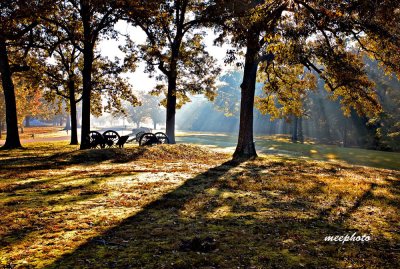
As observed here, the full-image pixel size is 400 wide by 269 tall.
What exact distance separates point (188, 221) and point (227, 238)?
1.19 metres

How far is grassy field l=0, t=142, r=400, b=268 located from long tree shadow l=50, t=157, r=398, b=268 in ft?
0.05

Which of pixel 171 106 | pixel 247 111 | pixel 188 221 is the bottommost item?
pixel 188 221

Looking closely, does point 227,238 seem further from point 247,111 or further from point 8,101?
point 8,101

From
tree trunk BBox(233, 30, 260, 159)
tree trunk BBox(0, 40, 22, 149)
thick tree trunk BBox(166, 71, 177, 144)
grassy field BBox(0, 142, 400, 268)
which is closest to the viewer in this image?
grassy field BBox(0, 142, 400, 268)

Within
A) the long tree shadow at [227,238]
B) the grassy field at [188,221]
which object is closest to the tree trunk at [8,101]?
the grassy field at [188,221]

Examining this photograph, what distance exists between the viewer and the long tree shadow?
435cm

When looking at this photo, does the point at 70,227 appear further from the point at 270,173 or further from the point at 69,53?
the point at 69,53

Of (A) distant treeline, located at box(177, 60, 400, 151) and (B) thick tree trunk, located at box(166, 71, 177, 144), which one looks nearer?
(B) thick tree trunk, located at box(166, 71, 177, 144)

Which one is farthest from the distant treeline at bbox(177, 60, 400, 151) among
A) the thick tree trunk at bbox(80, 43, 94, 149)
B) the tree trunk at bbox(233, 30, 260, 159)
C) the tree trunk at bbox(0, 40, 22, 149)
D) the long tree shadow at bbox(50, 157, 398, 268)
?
the tree trunk at bbox(0, 40, 22, 149)

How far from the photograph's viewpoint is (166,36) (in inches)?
1026

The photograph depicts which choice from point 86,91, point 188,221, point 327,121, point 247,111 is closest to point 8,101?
point 86,91

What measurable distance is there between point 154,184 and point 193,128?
104121 millimetres

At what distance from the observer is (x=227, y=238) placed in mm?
5266

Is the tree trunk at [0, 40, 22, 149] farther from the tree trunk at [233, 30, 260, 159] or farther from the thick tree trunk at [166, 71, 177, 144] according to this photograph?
the tree trunk at [233, 30, 260, 159]
